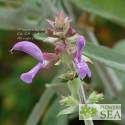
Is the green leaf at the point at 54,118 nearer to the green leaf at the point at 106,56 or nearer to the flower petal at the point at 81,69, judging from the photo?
the green leaf at the point at 106,56

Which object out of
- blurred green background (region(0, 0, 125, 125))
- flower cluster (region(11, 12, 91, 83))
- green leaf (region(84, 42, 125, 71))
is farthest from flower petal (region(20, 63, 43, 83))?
blurred green background (region(0, 0, 125, 125))

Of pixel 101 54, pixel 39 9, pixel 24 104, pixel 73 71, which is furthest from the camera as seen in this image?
pixel 24 104

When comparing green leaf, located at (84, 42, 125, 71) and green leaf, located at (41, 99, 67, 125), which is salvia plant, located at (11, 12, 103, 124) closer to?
green leaf, located at (84, 42, 125, 71)

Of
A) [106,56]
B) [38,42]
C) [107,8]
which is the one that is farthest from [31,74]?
[38,42]

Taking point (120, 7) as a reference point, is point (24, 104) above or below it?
below

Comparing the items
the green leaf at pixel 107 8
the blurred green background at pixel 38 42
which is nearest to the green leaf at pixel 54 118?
the blurred green background at pixel 38 42

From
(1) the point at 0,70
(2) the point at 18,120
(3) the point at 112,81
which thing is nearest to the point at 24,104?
(2) the point at 18,120

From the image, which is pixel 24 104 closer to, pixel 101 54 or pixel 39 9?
pixel 39 9
